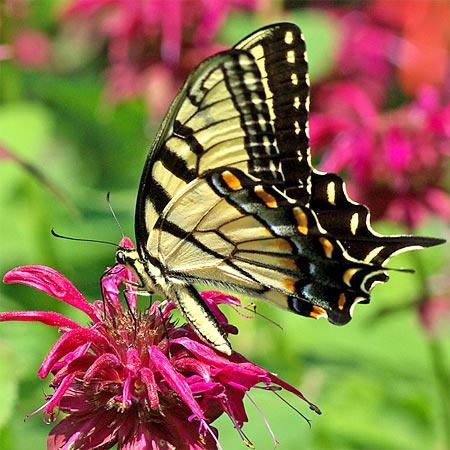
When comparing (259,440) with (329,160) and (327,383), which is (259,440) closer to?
(327,383)

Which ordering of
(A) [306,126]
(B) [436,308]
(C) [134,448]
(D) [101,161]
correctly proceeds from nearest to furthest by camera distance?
(C) [134,448] < (A) [306,126] < (B) [436,308] < (D) [101,161]

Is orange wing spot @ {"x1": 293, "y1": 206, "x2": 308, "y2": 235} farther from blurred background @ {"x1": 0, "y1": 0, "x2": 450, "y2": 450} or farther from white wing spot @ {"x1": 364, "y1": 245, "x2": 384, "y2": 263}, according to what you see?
blurred background @ {"x1": 0, "y1": 0, "x2": 450, "y2": 450}

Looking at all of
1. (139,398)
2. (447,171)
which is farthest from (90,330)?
(447,171)

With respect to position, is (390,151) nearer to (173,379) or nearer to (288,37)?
(288,37)

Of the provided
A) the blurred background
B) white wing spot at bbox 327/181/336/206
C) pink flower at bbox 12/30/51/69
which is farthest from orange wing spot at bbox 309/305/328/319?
pink flower at bbox 12/30/51/69

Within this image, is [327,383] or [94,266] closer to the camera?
[327,383]

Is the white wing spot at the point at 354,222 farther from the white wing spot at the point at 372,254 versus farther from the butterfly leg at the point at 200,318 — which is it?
the butterfly leg at the point at 200,318

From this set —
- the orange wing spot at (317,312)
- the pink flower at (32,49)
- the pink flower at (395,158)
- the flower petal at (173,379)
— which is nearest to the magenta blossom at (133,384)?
the flower petal at (173,379)
